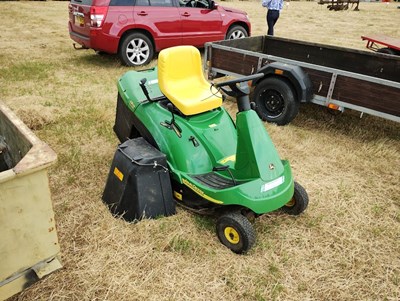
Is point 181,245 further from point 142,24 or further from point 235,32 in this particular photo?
point 235,32

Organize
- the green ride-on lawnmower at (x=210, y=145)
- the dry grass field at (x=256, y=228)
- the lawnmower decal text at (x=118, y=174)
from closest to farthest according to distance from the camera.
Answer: the dry grass field at (x=256, y=228) → the green ride-on lawnmower at (x=210, y=145) → the lawnmower decal text at (x=118, y=174)

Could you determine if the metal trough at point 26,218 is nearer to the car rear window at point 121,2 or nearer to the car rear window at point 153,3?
the car rear window at point 121,2

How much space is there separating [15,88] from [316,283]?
5.62 meters

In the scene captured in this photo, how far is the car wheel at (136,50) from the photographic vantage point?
7.34 metres

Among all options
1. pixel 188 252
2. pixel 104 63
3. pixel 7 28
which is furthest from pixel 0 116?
pixel 7 28

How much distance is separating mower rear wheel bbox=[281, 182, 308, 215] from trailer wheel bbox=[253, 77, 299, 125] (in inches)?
73.6

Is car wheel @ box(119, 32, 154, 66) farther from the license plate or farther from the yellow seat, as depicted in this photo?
the yellow seat

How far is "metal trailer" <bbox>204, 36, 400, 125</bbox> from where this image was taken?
4262 mm

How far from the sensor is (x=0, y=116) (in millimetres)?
2137

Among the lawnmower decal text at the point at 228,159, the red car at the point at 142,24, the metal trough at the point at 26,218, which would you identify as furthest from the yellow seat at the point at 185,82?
the red car at the point at 142,24

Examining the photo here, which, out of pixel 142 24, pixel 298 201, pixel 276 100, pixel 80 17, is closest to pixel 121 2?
pixel 142 24

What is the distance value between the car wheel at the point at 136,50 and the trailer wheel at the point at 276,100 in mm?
3389

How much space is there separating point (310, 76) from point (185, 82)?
81.6 inches

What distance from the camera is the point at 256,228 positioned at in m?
3.11
